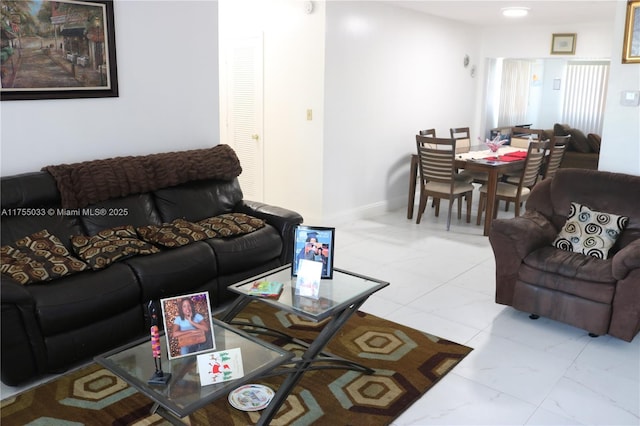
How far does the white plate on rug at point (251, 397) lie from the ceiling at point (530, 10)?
4.32 meters

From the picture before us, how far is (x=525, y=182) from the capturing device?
219 inches

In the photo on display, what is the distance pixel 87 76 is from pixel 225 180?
1.19 metres

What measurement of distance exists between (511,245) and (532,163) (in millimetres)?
2347

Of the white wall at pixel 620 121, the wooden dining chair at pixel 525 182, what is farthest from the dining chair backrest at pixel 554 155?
the white wall at pixel 620 121

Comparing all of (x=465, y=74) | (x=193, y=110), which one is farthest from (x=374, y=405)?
(x=465, y=74)

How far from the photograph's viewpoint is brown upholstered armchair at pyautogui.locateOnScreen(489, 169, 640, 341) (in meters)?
3.12

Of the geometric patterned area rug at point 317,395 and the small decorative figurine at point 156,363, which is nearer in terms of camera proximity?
the small decorative figurine at point 156,363

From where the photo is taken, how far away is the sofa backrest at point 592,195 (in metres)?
3.55

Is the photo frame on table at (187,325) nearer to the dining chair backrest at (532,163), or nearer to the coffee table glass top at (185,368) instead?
the coffee table glass top at (185,368)

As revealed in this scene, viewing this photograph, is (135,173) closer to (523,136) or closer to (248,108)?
(248,108)

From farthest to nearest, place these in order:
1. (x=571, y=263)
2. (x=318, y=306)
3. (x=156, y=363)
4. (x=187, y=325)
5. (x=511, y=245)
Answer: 1. (x=511, y=245)
2. (x=571, y=263)
3. (x=318, y=306)
4. (x=187, y=325)
5. (x=156, y=363)

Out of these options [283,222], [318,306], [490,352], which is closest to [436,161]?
[283,222]

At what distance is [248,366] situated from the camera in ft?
6.98

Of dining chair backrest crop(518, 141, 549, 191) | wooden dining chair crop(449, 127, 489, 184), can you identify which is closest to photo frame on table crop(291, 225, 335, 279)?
dining chair backrest crop(518, 141, 549, 191)
